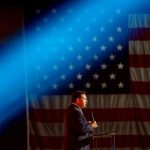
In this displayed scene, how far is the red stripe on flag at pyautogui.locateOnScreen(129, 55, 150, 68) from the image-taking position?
9297 mm

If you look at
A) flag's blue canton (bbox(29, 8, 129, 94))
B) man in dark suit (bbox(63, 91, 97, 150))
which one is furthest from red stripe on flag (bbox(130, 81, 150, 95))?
man in dark suit (bbox(63, 91, 97, 150))

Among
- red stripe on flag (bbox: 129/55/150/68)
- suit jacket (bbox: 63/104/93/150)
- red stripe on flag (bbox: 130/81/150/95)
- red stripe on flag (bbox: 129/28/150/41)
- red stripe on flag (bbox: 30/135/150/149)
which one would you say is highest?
red stripe on flag (bbox: 129/28/150/41)

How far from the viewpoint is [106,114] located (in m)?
9.30

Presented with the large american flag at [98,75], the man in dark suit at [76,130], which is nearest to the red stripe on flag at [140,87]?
the large american flag at [98,75]

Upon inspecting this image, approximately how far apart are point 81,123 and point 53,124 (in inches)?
99.8

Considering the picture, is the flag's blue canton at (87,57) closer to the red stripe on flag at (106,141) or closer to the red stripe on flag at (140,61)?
the red stripe on flag at (140,61)

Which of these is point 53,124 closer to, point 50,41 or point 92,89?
point 92,89

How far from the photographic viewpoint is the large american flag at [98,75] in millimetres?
9266

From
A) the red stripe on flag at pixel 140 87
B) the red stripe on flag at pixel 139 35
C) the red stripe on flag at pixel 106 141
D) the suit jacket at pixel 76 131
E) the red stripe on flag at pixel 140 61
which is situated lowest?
the red stripe on flag at pixel 106 141

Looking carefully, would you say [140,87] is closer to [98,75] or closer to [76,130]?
[98,75]

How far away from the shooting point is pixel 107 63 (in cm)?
931

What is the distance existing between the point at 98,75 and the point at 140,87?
3.14 ft

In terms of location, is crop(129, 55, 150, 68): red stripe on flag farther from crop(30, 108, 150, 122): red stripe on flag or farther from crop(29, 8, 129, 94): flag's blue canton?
crop(30, 108, 150, 122): red stripe on flag

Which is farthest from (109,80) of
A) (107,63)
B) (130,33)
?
(130,33)
